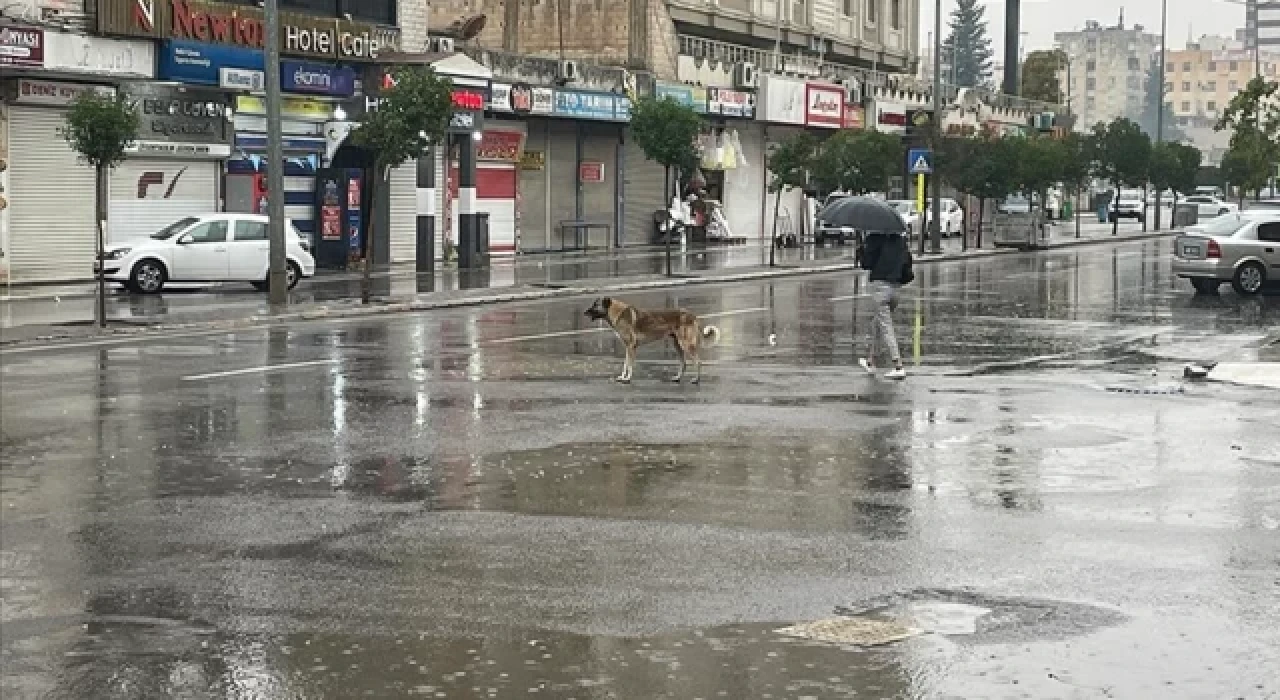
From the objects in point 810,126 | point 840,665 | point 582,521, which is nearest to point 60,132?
point 582,521

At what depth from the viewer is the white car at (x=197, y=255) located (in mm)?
31000

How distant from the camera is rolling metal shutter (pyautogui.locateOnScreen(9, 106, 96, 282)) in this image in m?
34.0

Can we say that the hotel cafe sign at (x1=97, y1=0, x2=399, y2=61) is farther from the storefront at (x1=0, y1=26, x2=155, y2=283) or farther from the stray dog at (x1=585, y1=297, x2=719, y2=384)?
the stray dog at (x1=585, y1=297, x2=719, y2=384)

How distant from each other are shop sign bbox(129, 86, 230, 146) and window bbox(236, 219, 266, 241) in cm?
507

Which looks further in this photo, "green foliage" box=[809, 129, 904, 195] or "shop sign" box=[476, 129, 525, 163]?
"green foliage" box=[809, 129, 904, 195]

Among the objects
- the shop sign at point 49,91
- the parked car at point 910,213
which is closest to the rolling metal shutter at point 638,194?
the parked car at point 910,213

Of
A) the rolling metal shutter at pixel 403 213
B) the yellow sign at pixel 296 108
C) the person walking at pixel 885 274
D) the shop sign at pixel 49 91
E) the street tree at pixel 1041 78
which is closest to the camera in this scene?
the person walking at pixel 885 274

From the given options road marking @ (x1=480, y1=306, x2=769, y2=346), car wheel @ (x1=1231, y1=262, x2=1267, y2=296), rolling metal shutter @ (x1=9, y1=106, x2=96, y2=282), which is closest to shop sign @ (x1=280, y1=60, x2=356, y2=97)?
rolling metal shutter @ (x1=9, y1=106, x2=96, y2=282)

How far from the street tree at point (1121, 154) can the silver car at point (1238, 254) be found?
40.5 m

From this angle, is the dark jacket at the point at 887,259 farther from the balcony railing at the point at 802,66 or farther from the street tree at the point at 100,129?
the balcony railing at the point at 802,66

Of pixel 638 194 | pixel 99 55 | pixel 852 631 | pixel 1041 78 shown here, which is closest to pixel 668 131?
pixel 638 194

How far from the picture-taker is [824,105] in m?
65.4

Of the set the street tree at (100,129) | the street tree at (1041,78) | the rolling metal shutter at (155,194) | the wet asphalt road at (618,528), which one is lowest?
the wet asphalt road at (618,528)

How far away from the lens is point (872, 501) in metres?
11.5
